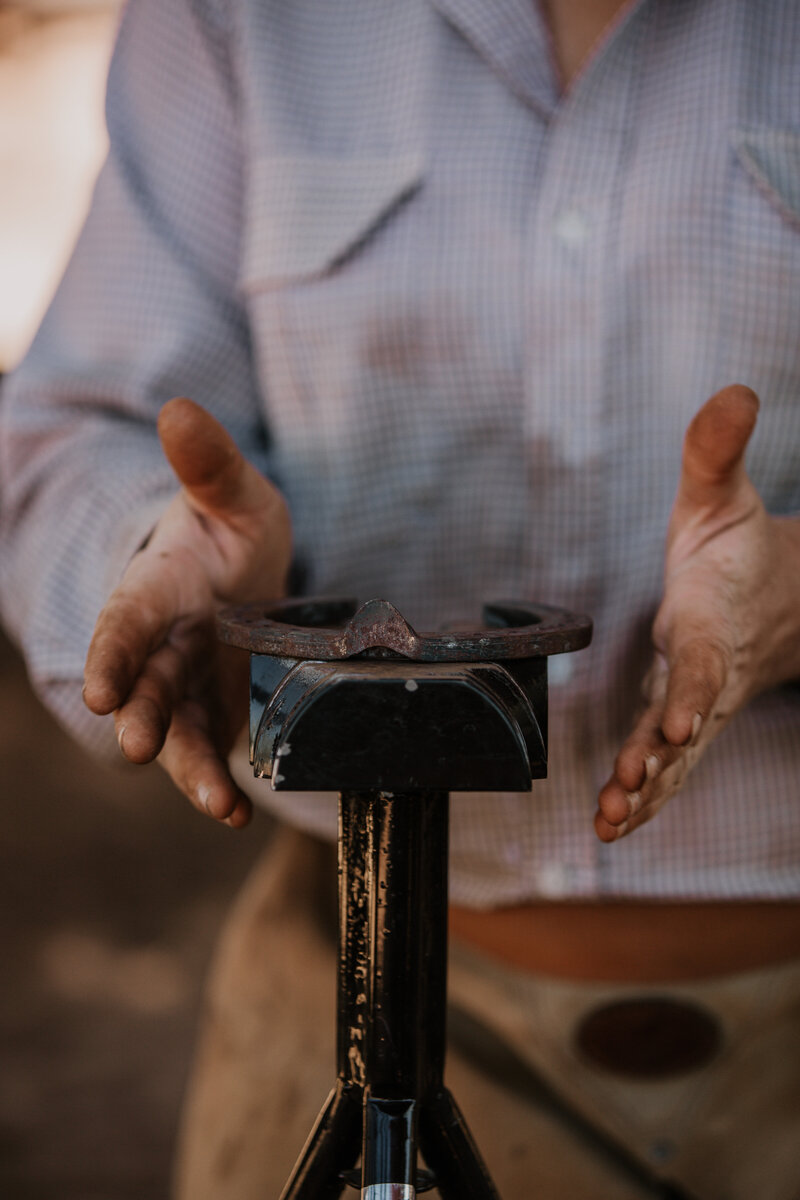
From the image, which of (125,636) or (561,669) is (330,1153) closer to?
(125,636)

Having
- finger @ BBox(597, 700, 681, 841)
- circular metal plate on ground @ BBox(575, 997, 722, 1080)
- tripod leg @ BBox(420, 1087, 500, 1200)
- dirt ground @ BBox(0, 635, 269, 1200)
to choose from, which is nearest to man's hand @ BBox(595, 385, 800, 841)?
finger @ BBox(597, 700, 681, 841)

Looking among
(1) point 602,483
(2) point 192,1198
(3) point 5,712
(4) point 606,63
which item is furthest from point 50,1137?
(4) point 606,63

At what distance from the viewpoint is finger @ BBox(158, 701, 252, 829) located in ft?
1.42

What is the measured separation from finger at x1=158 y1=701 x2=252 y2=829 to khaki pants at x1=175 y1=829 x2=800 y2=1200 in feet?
1.24

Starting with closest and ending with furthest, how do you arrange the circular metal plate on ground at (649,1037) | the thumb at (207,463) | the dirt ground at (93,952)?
the thumb at (207,463)
the circular metal plate on ground at (649,1037)
the dirt ground at (93,952)

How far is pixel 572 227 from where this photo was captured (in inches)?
25.0

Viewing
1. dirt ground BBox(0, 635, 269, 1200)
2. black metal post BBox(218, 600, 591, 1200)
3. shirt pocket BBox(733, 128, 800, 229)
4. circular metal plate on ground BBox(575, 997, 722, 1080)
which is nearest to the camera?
black metal post BBox(218, 600, 591, 1200)

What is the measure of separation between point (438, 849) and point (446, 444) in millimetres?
344

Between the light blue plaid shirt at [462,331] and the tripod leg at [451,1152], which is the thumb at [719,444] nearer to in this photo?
the light blue plaid shirt at [462,331]

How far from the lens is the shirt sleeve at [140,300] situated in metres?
0.70

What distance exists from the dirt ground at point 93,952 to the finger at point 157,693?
128 centimetres

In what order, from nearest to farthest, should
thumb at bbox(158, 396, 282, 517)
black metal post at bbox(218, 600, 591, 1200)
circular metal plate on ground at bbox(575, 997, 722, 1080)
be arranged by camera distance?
black metal post at bbox(218, 600, 591, 1200)
thumb at bbox(158, 396, 282, 517)
circular metal plate on ground at bbox(575, 997, 722, 1080)

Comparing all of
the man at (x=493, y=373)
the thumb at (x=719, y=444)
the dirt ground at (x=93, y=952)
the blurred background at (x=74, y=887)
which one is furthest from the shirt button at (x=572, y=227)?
the blurred background at (x=74, y=887)

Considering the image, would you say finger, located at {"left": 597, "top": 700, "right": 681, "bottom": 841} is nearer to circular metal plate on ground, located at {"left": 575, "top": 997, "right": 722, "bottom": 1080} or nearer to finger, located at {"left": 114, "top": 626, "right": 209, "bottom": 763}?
finger, located at {"left": 114, "top": 626, "right": 209, "bottom": 763}
